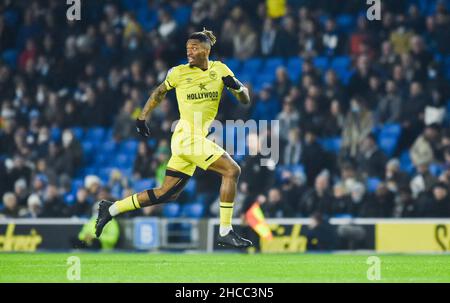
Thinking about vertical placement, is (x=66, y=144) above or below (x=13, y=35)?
below

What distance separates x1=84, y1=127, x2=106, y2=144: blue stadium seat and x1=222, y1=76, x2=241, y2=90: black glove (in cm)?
1209

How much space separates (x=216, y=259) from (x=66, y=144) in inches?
349

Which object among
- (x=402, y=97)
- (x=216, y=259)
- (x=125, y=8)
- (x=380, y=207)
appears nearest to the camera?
(x=216, y=259)

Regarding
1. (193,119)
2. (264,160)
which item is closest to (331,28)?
(264,160)

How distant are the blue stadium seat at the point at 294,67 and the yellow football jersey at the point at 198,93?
10.0 meters

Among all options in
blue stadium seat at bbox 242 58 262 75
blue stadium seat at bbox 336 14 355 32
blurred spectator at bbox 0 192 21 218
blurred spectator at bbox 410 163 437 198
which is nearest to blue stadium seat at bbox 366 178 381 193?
blurred spectator at bbox 410 163 437 198

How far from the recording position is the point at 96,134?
24.5m

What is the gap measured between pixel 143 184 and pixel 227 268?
8694 mm

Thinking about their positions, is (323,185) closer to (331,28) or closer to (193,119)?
(331,28)

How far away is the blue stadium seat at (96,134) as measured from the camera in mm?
24453

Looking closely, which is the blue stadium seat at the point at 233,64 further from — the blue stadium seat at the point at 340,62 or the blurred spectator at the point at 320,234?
the blurred spectator at the point at 320,234

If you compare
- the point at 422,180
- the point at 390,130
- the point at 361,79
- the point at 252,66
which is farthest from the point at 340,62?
the point at 422,180

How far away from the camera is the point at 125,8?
2681 cm

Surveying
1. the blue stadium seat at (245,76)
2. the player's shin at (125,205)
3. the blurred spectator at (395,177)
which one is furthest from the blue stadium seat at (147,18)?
the player's shin at (125,205)
